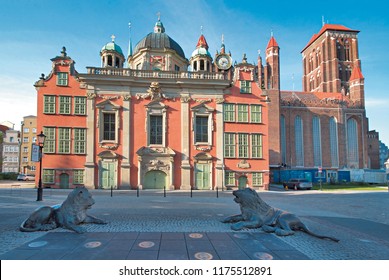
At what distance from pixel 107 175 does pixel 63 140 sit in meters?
5.82

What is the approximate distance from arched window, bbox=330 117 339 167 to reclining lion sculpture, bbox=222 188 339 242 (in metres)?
63.7

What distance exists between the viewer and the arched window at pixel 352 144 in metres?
64.6

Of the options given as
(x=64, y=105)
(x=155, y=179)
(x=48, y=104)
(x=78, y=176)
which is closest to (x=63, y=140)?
(x=64, y=105)

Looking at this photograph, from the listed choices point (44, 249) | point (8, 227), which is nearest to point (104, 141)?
point (8, 227)

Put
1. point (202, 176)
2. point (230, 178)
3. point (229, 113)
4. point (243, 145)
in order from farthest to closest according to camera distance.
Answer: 1. point (229, 113)
2. point (243, 145)
3. point (230, 178)
4. point (202, 176)

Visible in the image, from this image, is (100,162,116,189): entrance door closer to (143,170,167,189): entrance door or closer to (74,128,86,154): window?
(74,128,86,154): window

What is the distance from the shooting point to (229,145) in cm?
2953

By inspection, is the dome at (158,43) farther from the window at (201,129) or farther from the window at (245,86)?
the window at (201,129)

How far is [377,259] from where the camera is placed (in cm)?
564

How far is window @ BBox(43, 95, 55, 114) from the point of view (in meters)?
27.8

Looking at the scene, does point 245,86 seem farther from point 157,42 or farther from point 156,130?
point 157,42

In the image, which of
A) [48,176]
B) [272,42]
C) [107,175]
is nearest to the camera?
[48,176]

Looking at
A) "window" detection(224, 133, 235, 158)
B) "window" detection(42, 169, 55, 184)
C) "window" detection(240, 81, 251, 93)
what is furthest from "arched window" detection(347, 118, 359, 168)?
"window" detection(42, 169, 55, 184)

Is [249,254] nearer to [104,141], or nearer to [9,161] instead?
[104,141]
